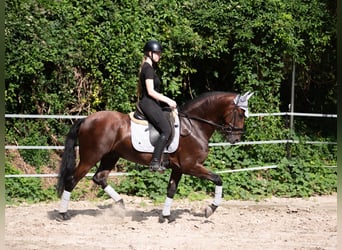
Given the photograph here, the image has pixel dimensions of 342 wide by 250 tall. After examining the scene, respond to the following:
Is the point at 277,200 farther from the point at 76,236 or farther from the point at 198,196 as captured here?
the point at 76,236

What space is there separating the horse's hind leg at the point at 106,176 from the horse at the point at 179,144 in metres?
0.01

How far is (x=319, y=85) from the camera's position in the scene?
13078 millimetres

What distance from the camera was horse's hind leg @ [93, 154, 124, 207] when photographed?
699 cm

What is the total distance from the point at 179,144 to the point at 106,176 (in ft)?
3.92

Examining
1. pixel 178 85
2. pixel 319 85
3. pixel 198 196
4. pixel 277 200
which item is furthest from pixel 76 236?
pixel 319 85

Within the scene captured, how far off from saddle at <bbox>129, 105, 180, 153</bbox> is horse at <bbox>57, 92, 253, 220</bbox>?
0.08 m

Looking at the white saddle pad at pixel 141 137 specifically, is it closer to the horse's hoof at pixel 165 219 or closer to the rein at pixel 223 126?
the rein at pixel 223 126

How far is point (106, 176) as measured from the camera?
7.05 meters

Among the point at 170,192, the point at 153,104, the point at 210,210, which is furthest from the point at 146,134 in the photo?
the point at 210,210

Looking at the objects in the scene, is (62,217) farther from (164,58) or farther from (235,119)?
(164,58)

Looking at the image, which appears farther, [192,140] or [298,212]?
[298,212]

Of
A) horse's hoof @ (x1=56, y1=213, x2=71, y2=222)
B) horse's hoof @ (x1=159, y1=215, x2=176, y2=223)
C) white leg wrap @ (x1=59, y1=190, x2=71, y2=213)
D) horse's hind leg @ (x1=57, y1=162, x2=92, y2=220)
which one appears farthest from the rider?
horse's hoof @ (x1=56, y1=213, x2=71, y2=222)

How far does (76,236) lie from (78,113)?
4.46m

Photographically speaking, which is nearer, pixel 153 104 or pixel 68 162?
pixel 153 104
